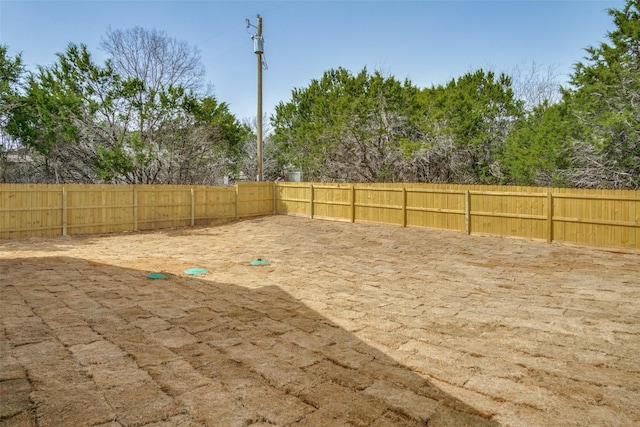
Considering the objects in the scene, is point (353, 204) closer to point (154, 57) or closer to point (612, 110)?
point (612, 110)

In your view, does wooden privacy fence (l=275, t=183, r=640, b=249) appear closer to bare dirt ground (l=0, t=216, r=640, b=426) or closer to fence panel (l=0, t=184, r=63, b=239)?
bare dirt ground (l=0, t=216, r=640, b=426)

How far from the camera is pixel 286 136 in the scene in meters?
25.5

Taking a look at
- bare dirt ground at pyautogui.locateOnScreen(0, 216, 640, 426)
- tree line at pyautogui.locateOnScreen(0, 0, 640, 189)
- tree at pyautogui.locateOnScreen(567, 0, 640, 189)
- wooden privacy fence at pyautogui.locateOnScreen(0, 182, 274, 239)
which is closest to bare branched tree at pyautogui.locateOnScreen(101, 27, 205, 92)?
tree line at pyautogui.locateOnScreen(0, 0, 640, 189)

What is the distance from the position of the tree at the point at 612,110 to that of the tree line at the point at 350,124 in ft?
0.13

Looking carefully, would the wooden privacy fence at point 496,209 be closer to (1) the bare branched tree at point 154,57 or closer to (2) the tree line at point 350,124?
(2) the tree line at point 350,124

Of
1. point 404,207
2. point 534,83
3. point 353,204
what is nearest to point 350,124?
point 353,204

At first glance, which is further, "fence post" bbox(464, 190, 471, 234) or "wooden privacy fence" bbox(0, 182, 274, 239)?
"fence post" bbox(464, 190, 471, 234)

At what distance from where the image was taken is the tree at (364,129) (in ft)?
58.5

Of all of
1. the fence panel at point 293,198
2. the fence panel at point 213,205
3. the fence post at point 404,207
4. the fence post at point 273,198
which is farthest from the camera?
the fence post at point 273,198

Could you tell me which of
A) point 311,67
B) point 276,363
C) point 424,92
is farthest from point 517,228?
point 311,67

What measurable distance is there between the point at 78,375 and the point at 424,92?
62.8ft

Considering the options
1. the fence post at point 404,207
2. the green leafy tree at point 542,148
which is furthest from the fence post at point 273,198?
the green leafy tree at point 542,148

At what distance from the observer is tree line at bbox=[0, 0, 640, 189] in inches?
488

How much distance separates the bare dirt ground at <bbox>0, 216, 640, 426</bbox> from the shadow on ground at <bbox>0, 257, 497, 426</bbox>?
0.05 feet
